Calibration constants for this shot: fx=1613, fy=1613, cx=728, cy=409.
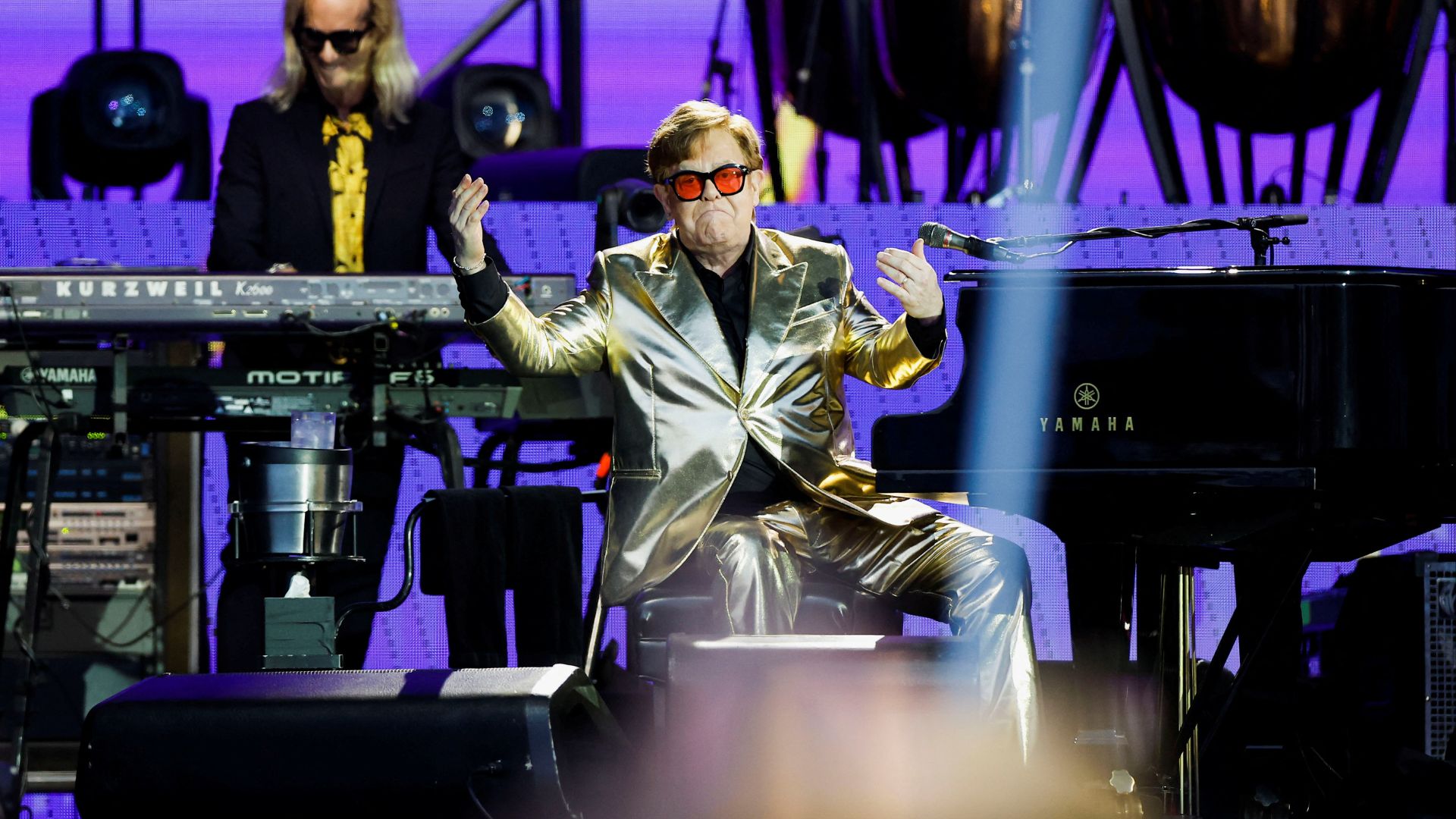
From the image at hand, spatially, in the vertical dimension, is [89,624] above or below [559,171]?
below

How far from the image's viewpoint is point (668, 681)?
251cm

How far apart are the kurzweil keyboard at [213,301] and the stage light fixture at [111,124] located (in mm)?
1060

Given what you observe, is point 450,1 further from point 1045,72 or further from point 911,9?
point 1045,72

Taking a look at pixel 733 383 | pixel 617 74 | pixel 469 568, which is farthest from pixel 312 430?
pixel 617 74

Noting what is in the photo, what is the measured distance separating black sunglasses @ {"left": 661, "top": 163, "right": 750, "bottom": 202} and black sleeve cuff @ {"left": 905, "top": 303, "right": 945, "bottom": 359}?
0.45 meters

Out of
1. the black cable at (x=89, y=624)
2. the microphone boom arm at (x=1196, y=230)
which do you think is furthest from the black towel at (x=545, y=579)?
the microphone boom arm at (x=1196, y=230)

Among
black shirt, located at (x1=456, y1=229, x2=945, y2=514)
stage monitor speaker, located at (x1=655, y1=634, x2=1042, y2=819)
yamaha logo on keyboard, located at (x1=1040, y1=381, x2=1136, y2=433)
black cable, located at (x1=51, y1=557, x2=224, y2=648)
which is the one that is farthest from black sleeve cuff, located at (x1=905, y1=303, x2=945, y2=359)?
black cable, located at (x1=51, y1=557, x2=224, y2=648)

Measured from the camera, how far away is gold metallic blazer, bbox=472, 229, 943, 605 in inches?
123

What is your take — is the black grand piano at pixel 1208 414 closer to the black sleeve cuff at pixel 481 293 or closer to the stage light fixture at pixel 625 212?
the black sleeve cuff at pixel 481 293

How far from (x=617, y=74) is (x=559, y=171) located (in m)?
0.89

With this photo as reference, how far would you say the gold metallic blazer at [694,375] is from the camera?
10.3 ft

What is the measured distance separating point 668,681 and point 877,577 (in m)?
0.72

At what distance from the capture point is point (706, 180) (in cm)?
313

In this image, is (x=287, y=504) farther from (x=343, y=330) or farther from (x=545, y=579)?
(x=545, y=579)
